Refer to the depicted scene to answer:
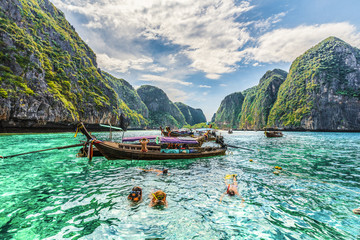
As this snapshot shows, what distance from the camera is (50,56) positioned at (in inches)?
2625

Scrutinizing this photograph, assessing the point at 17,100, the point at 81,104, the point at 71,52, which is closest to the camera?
the point at 17,100

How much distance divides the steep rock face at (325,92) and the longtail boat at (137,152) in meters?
144

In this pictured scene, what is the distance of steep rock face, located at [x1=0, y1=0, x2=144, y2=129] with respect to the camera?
43406 millimetres

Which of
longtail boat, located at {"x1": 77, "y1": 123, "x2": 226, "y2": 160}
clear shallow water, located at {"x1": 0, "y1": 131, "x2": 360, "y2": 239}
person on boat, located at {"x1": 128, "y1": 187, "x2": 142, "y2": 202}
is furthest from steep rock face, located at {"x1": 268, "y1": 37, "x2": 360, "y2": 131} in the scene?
person on boat, located at {"x1": 128, "y1": 187, "x2": 142, "y2": 202}

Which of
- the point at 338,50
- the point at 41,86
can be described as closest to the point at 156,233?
the point at 41,86

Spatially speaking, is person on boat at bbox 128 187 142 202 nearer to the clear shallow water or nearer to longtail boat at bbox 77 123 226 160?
the clear shallow water

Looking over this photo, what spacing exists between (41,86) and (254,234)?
69534 millimetres

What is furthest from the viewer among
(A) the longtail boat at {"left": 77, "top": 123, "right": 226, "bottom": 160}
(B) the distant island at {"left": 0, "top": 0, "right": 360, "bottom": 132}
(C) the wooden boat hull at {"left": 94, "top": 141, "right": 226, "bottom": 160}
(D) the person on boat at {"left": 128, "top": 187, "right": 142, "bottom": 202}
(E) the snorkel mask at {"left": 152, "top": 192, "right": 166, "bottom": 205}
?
(B) the distant island at {"left": 0, "top": 0, "right": 360, "bottom": 132}

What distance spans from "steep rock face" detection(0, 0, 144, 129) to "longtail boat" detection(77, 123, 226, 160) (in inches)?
1703

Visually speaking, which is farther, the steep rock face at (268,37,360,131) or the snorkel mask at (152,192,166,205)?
the steep rock face at (268,37,360,131)

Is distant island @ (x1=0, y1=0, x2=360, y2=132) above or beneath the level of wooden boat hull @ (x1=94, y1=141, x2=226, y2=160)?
above

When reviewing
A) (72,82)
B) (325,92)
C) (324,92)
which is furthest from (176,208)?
(324,92)

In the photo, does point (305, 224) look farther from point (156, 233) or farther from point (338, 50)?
point (338, 50)

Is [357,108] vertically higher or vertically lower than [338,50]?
lower
